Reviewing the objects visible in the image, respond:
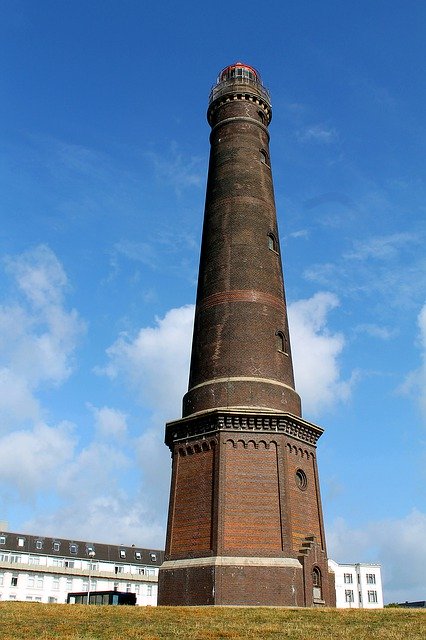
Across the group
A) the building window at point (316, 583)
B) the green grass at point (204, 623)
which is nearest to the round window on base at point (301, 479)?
the building window at point (316, 583)

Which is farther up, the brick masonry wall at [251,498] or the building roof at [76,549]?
the building roof at [76,549]

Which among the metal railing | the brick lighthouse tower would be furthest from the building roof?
the metal railing

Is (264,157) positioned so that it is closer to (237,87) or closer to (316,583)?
(237,87)

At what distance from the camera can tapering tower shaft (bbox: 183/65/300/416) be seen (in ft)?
91.4

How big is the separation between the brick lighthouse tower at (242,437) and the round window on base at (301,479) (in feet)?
0.18

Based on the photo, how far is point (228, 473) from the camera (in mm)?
Answer: 25484

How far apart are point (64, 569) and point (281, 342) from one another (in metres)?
45.2

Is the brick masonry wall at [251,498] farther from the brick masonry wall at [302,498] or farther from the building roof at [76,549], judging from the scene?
the building roof at [76,549]

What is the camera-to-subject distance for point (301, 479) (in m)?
27.4

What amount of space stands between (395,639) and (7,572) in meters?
54.5

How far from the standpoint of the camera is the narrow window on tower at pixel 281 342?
29328 millimetres

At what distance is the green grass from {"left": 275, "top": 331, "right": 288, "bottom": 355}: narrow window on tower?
451 inches

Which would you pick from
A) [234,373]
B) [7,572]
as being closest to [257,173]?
[234,373]

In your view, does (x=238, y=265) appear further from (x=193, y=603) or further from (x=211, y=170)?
(x=193, y=603)
